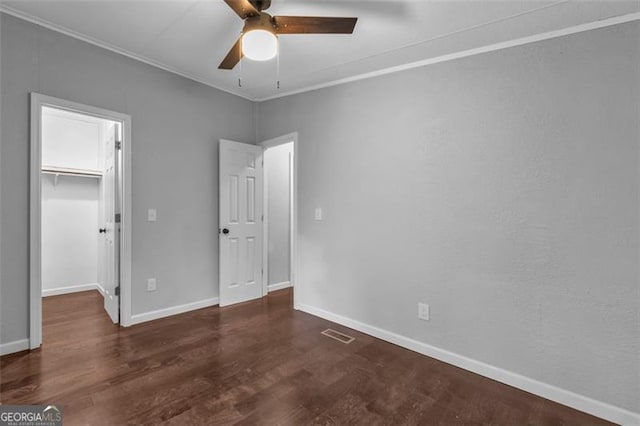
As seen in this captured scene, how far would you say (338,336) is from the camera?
2.99 metres

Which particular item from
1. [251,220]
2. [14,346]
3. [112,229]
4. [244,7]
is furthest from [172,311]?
[244,7]

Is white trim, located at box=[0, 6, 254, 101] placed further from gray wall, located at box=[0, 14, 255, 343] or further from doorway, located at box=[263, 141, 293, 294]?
doorway, located at box=[263, 141, 293, 294]

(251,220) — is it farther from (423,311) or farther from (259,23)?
(259,23)

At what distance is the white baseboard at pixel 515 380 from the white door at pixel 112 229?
2460 millimetres

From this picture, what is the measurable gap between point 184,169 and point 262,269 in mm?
1649

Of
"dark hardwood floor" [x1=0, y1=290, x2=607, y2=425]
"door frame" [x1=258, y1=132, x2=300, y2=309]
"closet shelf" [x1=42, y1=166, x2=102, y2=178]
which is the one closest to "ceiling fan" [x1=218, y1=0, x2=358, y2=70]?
"door frame" [x1=258, y1=132, x2=300, y2=309]

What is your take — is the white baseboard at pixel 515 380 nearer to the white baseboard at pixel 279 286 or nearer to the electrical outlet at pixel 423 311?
the electrical outlet at pixel 423 311

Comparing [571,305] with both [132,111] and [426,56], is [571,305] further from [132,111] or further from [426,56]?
[132,111]

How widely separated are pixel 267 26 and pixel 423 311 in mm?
2484

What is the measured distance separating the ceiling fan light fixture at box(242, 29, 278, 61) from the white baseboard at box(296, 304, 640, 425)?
8.37ft

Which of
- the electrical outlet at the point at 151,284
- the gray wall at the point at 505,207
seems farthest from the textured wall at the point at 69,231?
the gray wall at the point at 505,207

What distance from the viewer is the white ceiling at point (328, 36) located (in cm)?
205

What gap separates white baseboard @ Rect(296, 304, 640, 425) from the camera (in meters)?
1.89

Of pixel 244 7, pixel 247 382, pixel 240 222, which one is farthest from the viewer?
pixel 240 222
